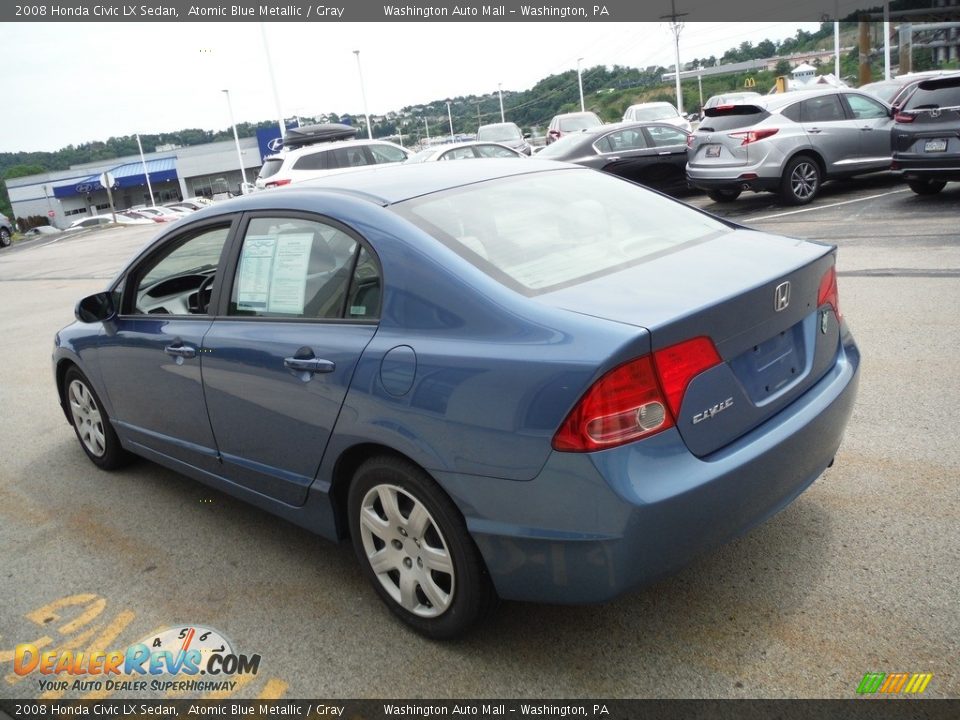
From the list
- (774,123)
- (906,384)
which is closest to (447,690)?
(906,384)

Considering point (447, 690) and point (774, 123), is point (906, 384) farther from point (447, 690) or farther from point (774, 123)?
point (774, 123)

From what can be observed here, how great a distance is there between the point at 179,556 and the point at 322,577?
2.59 ft

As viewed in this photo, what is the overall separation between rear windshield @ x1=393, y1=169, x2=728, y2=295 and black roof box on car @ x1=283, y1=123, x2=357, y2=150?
21305 millimetres

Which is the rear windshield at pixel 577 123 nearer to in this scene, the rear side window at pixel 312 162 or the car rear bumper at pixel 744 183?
the rear side window at pixel 312 162

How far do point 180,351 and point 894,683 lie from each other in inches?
122

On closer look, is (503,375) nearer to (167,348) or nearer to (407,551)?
(407,551)

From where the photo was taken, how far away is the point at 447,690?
2748 millimetres

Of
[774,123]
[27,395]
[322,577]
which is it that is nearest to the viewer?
[322,577]

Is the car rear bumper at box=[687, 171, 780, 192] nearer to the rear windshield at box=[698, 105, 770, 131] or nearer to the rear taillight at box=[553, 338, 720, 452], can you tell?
the rear windshield at box=[698, 105, 770, 131]

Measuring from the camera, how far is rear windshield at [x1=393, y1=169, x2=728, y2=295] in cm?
296

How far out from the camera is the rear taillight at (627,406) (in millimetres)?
2395

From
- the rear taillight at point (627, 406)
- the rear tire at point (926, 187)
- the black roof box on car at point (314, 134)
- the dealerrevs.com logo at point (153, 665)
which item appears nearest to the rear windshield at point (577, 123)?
the black roof box on car at point (314, 134)

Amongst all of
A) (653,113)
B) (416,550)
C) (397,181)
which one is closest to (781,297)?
(416,550)

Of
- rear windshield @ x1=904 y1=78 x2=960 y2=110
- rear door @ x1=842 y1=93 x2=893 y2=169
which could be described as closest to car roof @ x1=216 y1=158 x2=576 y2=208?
rear windshield @ x1=904 y1=78 x2=960 y2=110
